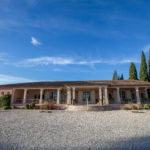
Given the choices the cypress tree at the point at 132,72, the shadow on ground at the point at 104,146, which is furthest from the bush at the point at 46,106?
the cypress tree at the point at 132,72

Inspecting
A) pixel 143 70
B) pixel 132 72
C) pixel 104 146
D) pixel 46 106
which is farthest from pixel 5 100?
pixel 132 72

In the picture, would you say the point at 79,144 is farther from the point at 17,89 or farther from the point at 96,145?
the point at 17,89

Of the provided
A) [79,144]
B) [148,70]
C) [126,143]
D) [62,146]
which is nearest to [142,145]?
[126,143]

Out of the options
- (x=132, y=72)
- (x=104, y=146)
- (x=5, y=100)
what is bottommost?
(x=104, y=146)

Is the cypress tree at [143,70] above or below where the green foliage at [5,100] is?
above

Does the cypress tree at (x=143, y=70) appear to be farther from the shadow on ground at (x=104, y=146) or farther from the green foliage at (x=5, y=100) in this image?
the green foliage at (x=5, y=100)

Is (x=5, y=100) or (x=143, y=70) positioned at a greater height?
(x=143, y=70)

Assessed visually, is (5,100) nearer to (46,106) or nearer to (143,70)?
(46,106)

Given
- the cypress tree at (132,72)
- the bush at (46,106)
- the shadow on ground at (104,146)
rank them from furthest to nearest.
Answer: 1. the cypress tree at (132,72)
2. the bush at (46,106)
3. the shadow on ground at (104,146)

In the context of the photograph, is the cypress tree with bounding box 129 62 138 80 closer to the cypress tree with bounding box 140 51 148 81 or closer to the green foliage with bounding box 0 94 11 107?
the cypress tree with bounding box 140 51 148 81

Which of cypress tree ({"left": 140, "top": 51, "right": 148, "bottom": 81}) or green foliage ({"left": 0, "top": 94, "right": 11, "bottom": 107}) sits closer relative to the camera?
green foliage ({"left": 0, "top": 94, "right": 11, "bottom": 107})

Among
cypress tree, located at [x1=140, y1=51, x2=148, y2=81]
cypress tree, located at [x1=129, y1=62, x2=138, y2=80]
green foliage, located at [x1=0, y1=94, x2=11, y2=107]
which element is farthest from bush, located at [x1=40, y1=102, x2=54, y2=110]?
cypress tree, located at [x1=129, y1=62, x2=138, y2=80]

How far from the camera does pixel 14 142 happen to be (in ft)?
14.0

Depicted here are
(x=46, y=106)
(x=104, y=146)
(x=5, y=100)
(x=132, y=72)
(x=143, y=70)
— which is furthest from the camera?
(x=132, y=72)
